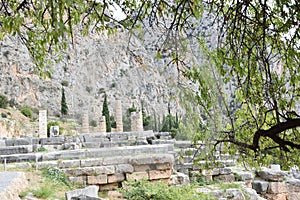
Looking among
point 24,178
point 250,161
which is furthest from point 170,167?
point 250,161

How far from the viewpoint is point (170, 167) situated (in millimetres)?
9445

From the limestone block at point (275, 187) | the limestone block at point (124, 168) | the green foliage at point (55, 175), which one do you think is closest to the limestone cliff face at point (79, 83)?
the limestone block at point (275, 187)

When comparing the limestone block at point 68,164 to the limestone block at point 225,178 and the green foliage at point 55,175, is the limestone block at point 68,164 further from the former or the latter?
the limestone block at point 225,178

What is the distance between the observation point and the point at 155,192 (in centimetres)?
756

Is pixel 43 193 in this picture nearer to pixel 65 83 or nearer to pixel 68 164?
pixel 68 164

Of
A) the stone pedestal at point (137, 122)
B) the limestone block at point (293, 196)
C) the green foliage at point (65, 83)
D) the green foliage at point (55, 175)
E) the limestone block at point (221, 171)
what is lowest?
the limestone block at point (293, 196)

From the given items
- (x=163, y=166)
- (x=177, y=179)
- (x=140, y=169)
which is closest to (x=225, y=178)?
(x=177, y=179)

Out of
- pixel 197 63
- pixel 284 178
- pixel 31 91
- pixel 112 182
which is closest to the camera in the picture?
pixel 197 63

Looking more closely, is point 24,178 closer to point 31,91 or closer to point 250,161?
point 250,161

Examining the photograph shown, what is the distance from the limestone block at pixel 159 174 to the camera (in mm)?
9234

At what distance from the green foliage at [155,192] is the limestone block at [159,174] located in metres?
0.68

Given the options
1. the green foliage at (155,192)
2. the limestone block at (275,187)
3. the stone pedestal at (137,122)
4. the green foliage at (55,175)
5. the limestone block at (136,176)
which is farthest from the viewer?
the stone pedestal at (137,122)

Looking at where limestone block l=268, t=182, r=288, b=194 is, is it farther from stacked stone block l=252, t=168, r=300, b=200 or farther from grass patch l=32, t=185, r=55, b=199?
grass patch l=32, t=185, r=55, b=199

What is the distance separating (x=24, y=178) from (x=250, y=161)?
5423mm
